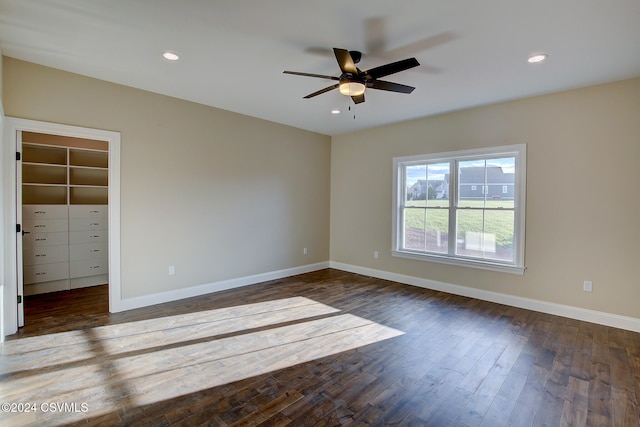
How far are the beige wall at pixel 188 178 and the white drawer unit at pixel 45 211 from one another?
1742mm

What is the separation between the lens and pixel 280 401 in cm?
212

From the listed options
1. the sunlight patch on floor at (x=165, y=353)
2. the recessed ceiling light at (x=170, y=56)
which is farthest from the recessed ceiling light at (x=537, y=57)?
the recessed ceiling light at (x=170, y=56)

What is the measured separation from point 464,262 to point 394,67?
322 centimetres

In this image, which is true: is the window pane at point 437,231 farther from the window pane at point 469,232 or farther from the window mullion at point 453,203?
the window pane at point 469,232

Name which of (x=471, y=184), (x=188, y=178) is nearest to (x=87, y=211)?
(x=188, y=178)

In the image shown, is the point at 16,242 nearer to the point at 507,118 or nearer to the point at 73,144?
the point at 73,144

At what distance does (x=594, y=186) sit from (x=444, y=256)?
2024mm

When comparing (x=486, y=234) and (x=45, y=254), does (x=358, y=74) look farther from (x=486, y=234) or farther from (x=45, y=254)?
(x=45, y=254)

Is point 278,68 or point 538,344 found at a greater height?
point 278,68

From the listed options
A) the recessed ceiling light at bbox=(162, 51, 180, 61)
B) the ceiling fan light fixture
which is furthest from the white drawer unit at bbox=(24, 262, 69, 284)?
the ceiling fan light fixture

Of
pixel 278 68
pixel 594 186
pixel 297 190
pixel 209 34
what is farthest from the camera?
pixel 297 190

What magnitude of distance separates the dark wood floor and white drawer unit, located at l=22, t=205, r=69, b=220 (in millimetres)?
1301

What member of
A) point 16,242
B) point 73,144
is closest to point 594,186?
point 16,242

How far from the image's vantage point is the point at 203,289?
14.7 ft
